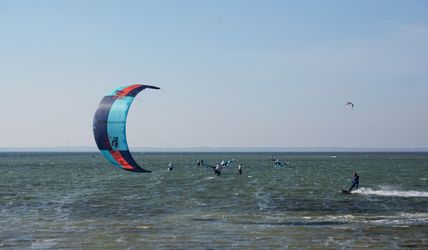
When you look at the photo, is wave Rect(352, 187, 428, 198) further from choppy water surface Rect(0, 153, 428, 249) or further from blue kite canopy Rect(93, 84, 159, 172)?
blue kite canopy Rect(93, 84, 159, 172)

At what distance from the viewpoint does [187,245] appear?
82.1ft

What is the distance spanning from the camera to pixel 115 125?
90.0ft

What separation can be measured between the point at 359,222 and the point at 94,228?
13.8 metres

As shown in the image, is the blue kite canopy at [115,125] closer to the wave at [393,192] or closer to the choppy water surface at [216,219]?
the choppy water surface at [216,219]

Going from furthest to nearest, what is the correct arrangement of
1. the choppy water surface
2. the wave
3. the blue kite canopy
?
the wave → the blue kite canopy → the choppy water surface

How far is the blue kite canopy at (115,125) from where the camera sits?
27.5 meters

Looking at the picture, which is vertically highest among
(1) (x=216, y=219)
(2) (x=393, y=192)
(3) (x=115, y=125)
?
(3) (x=115, y=125)

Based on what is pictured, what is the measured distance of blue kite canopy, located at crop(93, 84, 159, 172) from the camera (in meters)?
27.5

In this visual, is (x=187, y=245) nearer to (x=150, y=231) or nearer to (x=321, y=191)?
(x=150, y=231)

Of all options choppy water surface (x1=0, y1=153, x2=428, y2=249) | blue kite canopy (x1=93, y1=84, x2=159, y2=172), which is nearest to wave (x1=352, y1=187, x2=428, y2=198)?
choppy water surface (x1=0, y1=153, x2=428, y2=249)

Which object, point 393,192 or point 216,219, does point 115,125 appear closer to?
point 216,219

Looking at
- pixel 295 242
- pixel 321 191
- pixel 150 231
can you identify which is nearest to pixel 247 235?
pixel 295 242

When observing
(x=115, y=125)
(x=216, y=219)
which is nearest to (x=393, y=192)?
(x=216, y=219)

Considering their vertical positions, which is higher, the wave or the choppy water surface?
the wave
